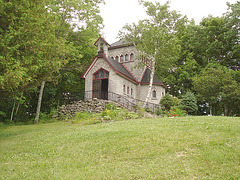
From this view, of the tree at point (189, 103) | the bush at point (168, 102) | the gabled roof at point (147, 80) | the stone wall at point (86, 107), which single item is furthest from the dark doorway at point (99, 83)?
the tree at point (189, 103)

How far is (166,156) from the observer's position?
273 inches

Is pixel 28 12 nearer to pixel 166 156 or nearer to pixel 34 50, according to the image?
pixel 34 50

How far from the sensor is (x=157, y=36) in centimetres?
2450

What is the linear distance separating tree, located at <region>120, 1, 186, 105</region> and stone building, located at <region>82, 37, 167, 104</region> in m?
1.99

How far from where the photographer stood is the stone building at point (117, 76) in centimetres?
2439

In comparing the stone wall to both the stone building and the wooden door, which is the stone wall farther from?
the stone building

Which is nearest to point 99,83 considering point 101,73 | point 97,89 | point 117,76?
point 97,89

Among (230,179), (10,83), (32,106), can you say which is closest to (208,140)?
(230,179)

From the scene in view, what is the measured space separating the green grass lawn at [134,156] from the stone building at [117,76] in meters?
14.1

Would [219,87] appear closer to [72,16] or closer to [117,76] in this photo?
[117,76]

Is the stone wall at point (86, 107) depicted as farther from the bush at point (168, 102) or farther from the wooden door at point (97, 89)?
the bush at point (168, 102)

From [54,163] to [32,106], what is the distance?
22.9 meters

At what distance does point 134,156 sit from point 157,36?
785 inches

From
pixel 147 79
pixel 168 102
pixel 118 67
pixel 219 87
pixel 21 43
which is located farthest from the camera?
pixel 147 79
